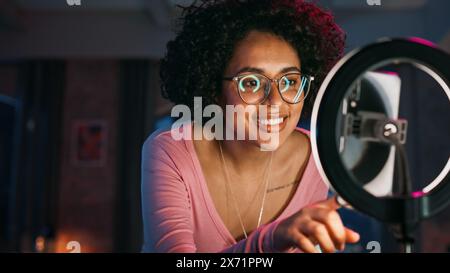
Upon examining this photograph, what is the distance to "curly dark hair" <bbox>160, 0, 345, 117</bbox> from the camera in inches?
27.2

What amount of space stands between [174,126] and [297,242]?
29 cm

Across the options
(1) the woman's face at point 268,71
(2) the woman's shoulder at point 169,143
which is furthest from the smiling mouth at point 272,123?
(2) the woman's shoulder at point 169,143

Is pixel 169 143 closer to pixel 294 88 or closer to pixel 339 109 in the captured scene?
pixel 294 88

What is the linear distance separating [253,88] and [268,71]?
4cm

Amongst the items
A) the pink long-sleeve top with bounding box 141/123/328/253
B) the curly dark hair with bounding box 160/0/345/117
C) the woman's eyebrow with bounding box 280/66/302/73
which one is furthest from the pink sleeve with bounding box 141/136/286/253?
the woman's eyebrow with bounding box 280/66/302/73

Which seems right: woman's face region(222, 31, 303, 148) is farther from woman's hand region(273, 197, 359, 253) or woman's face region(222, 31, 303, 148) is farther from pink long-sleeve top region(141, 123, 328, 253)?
woman's hand region(273, 197, 359, 253)

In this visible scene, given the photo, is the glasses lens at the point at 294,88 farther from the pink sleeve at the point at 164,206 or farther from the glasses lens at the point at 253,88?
the pink sleeve at the point at 164,206

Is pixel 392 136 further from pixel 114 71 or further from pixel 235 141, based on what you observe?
pixel 114 71

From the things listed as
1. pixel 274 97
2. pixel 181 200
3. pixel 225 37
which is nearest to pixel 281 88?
pixel 274 97

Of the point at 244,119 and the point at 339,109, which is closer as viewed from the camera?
the point at 339,109

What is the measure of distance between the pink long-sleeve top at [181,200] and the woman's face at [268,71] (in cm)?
3

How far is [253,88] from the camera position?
26.6 inches
